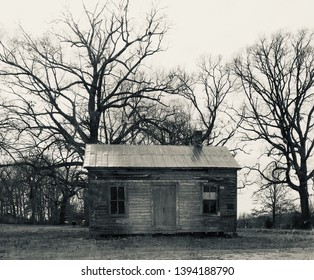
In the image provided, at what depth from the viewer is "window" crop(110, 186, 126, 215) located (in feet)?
74.1

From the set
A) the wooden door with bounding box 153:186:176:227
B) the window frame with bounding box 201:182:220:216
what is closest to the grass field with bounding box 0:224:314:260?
the wooden door with bounding box 153:186:176:227

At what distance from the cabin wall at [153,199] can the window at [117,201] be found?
203 millimetres

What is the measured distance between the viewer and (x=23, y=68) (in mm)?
31938

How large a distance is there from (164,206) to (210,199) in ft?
7.64

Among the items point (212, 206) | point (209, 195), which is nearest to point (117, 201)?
point (209, 195)

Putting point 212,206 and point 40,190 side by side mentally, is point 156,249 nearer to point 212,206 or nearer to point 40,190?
point 212,206

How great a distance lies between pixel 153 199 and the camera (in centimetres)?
2288

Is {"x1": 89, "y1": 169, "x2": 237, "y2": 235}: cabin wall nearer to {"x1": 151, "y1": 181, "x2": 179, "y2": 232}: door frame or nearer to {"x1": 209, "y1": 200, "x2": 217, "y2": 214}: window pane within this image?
{"x1": 151, "y1": 181, "x2": 179, "y2": 232}: door frame

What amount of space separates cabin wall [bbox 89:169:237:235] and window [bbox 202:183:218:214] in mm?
199

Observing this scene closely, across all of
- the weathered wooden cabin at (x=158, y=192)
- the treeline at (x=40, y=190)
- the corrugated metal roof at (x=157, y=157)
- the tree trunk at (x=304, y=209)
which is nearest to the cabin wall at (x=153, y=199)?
the weathered wooden cabin at (x=158, y=192)

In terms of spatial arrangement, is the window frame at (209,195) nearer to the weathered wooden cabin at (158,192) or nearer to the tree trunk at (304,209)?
the weathered wooden cabin at (158,192)
